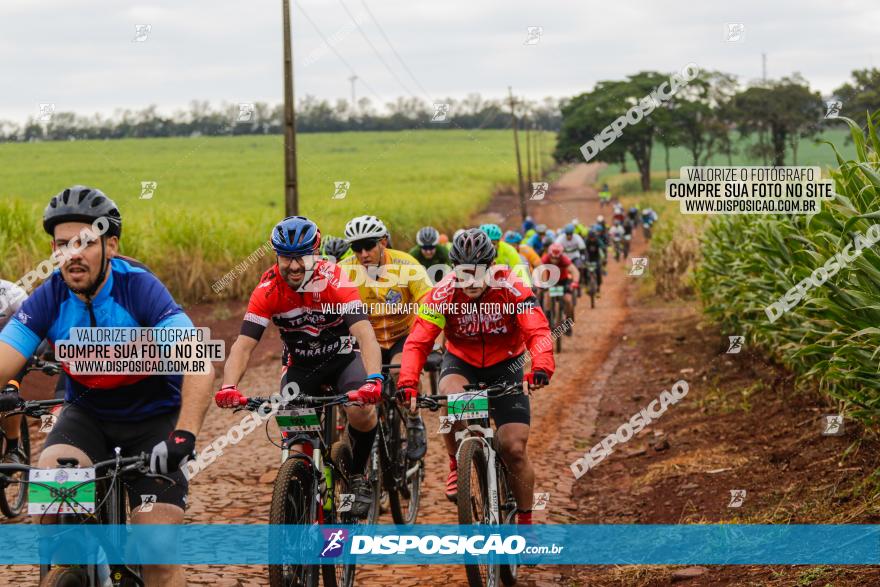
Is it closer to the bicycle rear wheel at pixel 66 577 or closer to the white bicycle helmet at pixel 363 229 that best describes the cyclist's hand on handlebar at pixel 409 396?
the white bicycle helmet at pixel 363 229

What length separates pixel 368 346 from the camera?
6352 millimetres

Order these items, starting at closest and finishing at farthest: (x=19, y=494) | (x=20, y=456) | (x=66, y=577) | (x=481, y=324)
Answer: (x=66, y=577) < (x=481, y=324) < (x=20, y=456) < (x=19, y=494)

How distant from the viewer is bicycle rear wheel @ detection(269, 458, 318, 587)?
5234mm

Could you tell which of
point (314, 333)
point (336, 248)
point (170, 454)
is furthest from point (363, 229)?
point (170, 454)

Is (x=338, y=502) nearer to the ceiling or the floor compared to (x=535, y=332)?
nearer to the floor

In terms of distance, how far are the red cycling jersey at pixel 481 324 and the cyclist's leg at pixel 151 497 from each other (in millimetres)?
2289

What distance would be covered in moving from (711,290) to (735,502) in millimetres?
8574

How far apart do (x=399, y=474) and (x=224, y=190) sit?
35.4m

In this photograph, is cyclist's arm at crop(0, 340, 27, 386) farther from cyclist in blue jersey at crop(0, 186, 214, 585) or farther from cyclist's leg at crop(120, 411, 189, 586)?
cyclist's leg at crop(120, 411, 189, 586)

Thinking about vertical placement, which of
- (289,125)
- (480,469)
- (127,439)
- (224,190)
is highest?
(289,125)

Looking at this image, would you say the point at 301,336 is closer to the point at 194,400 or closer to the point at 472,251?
the point at 472,251

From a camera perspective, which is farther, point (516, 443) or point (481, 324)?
point (481, 324)

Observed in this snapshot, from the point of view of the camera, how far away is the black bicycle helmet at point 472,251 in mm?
6738

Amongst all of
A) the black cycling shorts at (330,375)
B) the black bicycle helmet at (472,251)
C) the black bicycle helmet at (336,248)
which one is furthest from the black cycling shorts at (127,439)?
the black bicycle helmet at (336,248)
